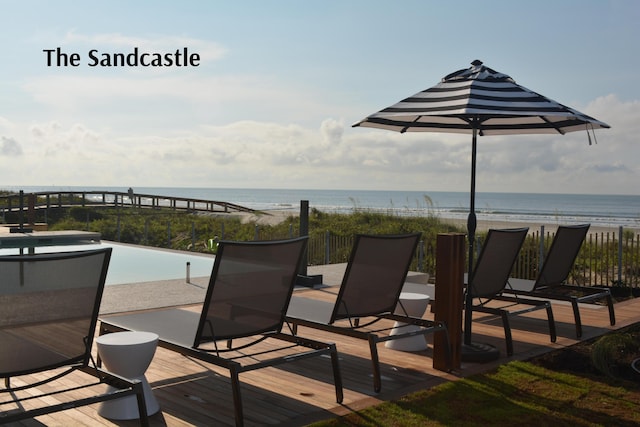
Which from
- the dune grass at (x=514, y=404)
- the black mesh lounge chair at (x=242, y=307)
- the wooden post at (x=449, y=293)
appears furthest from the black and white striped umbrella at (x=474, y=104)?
the black mesh lounge chair at (x=242, y=307)

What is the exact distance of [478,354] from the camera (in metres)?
4.86

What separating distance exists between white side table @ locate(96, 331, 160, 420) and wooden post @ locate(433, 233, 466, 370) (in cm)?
195

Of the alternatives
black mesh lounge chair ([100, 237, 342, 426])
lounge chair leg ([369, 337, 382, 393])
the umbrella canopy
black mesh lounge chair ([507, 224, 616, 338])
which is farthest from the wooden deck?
the umbrella canopy

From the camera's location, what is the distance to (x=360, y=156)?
178 ft

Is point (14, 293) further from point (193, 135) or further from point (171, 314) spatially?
point (193, 135)

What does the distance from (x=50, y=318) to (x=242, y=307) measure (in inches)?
41.8

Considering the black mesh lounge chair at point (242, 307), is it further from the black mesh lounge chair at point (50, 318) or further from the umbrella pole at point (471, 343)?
the umbrella pole at point (471, 343)

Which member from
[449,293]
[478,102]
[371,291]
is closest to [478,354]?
[449,293]

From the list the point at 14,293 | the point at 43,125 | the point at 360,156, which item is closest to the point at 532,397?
the point at 14,293

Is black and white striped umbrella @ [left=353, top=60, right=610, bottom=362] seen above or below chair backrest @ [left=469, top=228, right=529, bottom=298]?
above

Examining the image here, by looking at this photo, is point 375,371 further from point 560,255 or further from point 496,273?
point 560,255

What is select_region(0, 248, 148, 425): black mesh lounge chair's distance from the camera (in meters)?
2.76

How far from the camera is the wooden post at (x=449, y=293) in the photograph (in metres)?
4.52

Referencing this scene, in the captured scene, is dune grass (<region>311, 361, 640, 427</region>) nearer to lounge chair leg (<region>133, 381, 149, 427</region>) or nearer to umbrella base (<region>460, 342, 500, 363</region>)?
umbrella base (<region>460, 342, 500, 363</region>)
